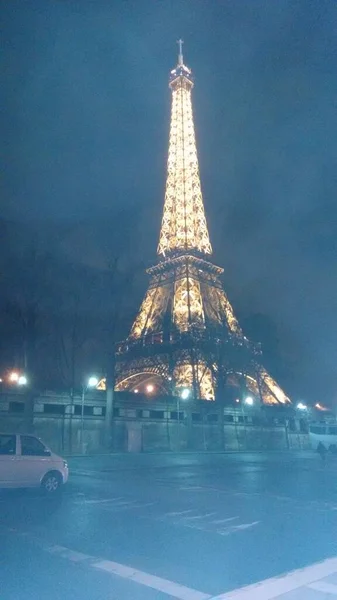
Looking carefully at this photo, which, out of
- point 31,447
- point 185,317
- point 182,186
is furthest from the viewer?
point 182,186

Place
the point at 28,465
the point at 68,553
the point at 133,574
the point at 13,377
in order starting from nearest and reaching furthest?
the point at 133,574 → the point at 68,553 → the point at 28,465 → the point at 13,377

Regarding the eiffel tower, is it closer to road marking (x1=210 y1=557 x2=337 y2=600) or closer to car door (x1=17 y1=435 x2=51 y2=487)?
car door (x1=17 y1=435 x2=51 y2=487)

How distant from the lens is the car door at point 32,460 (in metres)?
13.0

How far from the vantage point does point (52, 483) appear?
45.0 ft

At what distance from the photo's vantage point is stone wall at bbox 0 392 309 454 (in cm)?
3312

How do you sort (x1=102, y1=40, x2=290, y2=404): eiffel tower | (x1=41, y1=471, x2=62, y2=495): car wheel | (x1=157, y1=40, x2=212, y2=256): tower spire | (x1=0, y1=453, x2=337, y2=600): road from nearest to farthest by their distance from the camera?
(x1=0, y1=453, x2=337, y2=600): road < (x1=41, y1=471, x2=62, y2=495): car wheel < (x1=102, y1=40, x2=290, y2=404): eiffel tower < (x1=157, y1=40, x2=212, y2=256): tower spire

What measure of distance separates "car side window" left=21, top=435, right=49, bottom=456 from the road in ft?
3.43

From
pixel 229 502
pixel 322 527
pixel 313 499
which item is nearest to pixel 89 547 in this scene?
pixel 322 527

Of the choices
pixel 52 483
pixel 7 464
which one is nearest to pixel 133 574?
pixel 7 464

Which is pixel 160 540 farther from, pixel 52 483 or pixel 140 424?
pixel 140 424

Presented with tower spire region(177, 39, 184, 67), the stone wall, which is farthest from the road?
tower spire region(177, 39, 184, 67)

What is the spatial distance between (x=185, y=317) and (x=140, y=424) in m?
23.8

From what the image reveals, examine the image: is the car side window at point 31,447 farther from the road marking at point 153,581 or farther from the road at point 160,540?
the road marking at point 153,581

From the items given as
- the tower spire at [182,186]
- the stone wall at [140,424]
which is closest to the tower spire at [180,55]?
the tower spire at [182,186]
